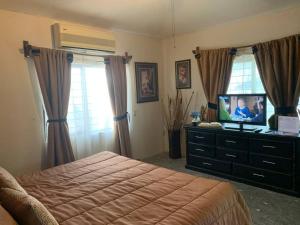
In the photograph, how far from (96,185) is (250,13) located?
10.5 feet

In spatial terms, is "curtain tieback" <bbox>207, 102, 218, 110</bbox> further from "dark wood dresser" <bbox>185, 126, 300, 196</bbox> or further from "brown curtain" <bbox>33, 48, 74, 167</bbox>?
"brown curtain" <bbox>33, 48, 74, 167</bbox>

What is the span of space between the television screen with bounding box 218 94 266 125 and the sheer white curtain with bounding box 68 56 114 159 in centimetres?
186

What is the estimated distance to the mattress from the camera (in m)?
1.53

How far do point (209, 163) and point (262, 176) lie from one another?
814 millimetres

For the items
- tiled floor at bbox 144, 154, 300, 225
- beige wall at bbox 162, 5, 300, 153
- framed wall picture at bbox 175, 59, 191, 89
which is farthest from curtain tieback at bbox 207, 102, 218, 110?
tiled floor at bbox 144, 154, 300, 225

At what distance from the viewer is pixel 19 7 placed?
2.80 m

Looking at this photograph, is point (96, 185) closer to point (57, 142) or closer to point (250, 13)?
point (57, 142)

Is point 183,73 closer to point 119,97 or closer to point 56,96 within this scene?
point 119,97

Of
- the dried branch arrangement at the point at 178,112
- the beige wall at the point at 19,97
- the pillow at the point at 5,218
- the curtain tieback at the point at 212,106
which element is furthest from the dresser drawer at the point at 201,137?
the pillow at the point at 5,218

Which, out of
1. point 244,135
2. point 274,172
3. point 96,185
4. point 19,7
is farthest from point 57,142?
point 274,172

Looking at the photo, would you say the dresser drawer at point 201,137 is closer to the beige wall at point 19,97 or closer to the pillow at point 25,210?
the beige wall at point 19,97

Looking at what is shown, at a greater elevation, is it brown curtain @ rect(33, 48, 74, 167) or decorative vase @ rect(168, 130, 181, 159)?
brown curtain @ rect(33, 48, 74, 167)

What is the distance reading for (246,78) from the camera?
148 inches

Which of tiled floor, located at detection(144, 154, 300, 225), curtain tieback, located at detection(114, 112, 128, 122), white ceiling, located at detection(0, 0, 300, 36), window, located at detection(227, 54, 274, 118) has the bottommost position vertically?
tiled floor, located at detection(144, 154, 300, 225)
